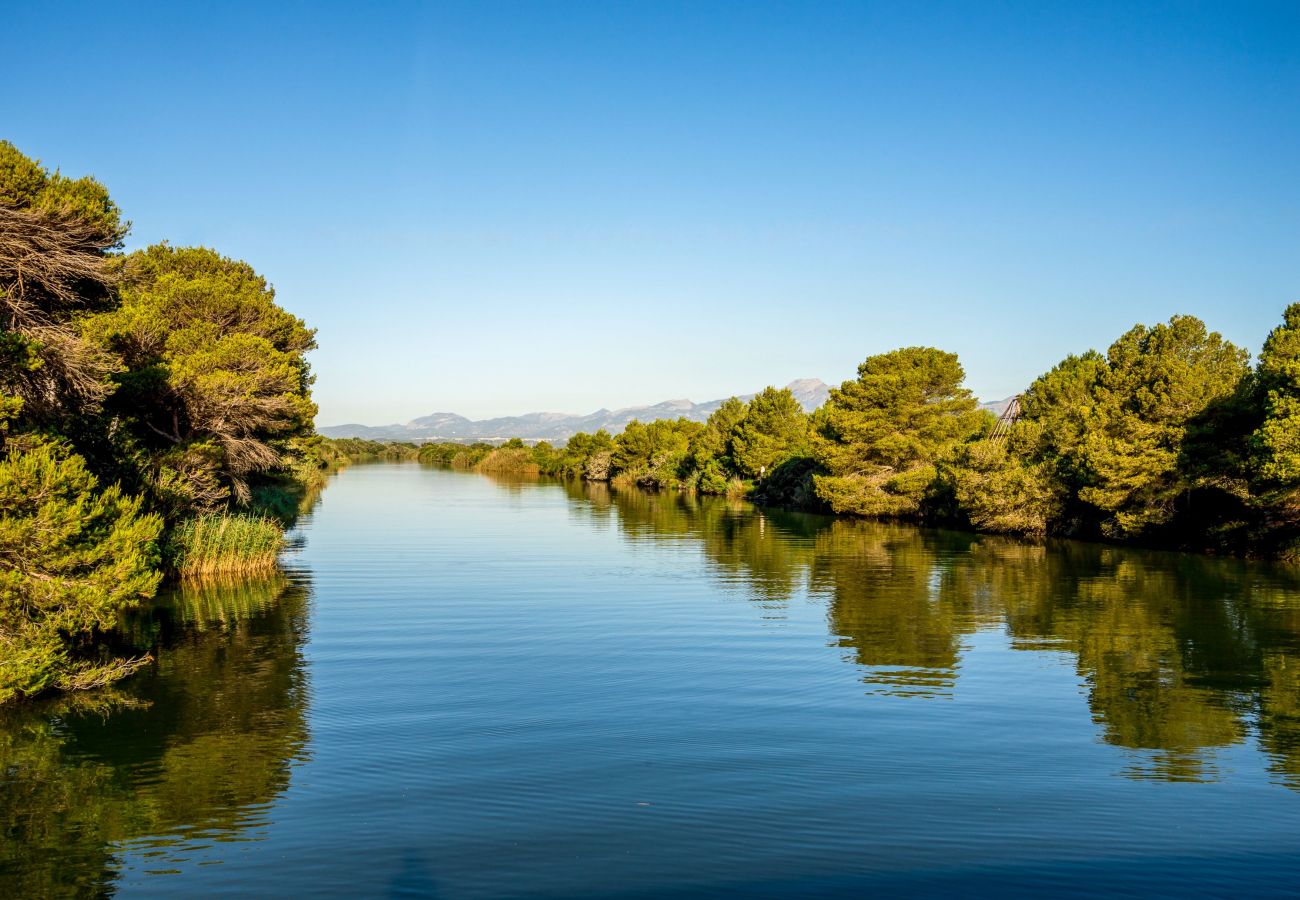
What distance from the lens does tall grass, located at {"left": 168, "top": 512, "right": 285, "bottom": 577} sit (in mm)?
23375

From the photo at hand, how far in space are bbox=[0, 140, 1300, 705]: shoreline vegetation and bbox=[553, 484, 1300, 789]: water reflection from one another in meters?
2.90

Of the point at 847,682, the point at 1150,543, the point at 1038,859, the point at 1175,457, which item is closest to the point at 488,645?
the point at 847,682

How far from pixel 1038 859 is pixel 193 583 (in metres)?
21.7

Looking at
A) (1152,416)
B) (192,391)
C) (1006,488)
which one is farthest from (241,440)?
(1152,416)

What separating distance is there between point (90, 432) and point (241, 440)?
782 centimetres

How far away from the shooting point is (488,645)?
16312 mm

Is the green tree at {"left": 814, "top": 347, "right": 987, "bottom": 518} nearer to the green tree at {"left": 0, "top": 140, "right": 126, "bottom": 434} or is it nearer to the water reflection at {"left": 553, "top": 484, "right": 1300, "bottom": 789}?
the water reflection at {"left": 553, "top": 484, "right": 1300, "bottom": 789}

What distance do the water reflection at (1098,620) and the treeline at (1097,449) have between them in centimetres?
213

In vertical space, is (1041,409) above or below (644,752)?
above

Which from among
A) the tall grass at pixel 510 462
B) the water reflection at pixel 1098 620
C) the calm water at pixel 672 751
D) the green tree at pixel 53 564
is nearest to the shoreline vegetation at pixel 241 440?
the green tree at pixel 53 564

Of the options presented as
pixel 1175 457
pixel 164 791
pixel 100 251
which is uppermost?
pixel 100 251

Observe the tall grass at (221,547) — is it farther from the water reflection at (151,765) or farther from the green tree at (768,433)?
the green tree at (768,433)

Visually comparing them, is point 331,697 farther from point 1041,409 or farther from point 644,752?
point 1041,409

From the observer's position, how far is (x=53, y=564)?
11.2 metres
